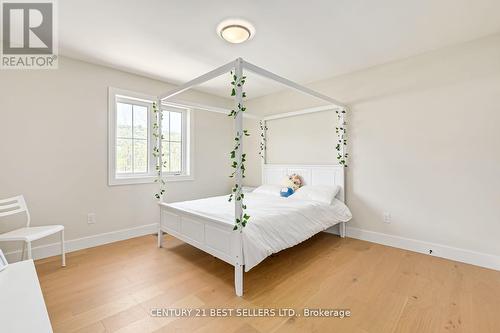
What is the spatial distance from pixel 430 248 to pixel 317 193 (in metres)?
1.51

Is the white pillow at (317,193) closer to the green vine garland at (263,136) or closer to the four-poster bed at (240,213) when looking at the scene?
the four-poster bed at (240,213)

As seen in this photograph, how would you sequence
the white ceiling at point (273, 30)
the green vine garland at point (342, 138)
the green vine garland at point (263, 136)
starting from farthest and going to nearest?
the green vine garland at point (263, 136), the green vine garland at point (342, 138), the white ceiling at point (273, 30)

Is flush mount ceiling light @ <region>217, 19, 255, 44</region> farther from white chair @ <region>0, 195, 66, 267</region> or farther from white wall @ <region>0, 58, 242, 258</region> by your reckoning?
white chair @ <region>0, 195, 66, 267</region>

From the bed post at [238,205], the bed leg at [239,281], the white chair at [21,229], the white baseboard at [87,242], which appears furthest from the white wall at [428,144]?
the white chair at [21,229]

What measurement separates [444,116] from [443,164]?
581 mm

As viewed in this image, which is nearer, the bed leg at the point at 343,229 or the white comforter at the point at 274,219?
the white comforter at the point at 274,219

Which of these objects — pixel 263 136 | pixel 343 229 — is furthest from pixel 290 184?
pixel 263 136

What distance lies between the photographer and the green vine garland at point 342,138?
3531 mm

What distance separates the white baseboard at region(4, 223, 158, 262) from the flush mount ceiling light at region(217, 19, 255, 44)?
2993 millimetres

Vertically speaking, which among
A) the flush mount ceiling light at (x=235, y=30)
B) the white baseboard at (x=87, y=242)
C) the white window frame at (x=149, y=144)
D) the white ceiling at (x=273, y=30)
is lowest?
the white baseboard at (x=87, y=242)

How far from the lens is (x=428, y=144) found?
2.89 metres

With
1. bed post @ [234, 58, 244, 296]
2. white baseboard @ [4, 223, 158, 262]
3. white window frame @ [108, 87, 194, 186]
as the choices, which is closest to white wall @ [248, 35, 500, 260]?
bed post @ [234, 58, 244, 296]

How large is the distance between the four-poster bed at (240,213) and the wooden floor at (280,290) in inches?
12.3

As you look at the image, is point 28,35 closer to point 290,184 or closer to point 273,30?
point 273,30
